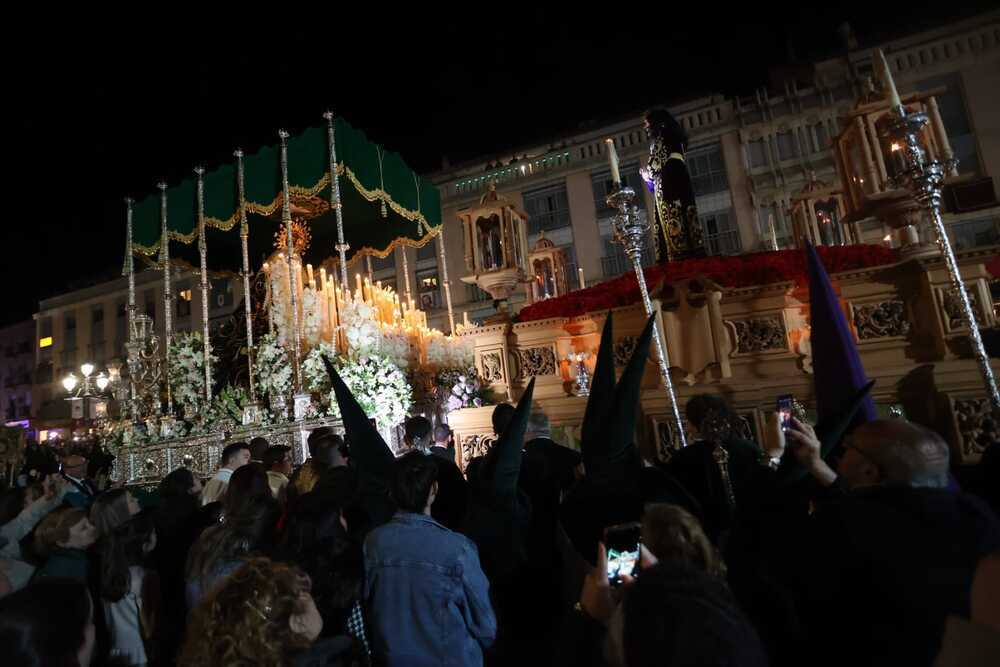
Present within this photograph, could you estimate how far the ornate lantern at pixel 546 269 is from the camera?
1359 centimetres

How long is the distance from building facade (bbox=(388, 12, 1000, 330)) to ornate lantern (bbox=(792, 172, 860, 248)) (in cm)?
906

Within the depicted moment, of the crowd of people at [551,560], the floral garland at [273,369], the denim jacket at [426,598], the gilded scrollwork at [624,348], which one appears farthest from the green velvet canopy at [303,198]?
the denim jacket at [426,598]

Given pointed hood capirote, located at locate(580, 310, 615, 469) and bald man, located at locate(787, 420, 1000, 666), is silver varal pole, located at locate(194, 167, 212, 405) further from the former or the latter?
bald man, located at locate(787, 420, 1000, 666)

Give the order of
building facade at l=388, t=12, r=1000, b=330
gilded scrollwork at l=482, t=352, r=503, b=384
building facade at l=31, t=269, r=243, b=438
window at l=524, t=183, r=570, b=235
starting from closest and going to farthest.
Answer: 1. gilded scrollwork at l=482, t=352, r=503, b=384
2. building facade at l=388, t=12, r=1000, b=330
3. window at l=524, t=183, r=570, b=235
4. building facade at l=31, t=269, r=243, b=438

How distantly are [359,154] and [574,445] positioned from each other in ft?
22.8

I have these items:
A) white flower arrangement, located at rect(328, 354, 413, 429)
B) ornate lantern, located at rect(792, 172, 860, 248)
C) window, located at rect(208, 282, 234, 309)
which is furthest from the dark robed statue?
window, located at rect(208, 282, 234, 309)

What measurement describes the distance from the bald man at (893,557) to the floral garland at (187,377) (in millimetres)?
9777

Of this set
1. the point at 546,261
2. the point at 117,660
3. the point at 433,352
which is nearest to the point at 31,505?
the point at 117,660

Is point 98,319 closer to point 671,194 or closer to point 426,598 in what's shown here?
point 671,194

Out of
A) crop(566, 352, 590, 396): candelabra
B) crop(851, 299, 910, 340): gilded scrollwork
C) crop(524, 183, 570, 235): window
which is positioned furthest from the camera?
crop(524, 183, 570, 235): window

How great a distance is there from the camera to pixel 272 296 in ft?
33.2

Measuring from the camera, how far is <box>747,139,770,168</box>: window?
23.9 meters

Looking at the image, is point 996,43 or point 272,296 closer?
point 272,296

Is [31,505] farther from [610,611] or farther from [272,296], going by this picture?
[272,296]
